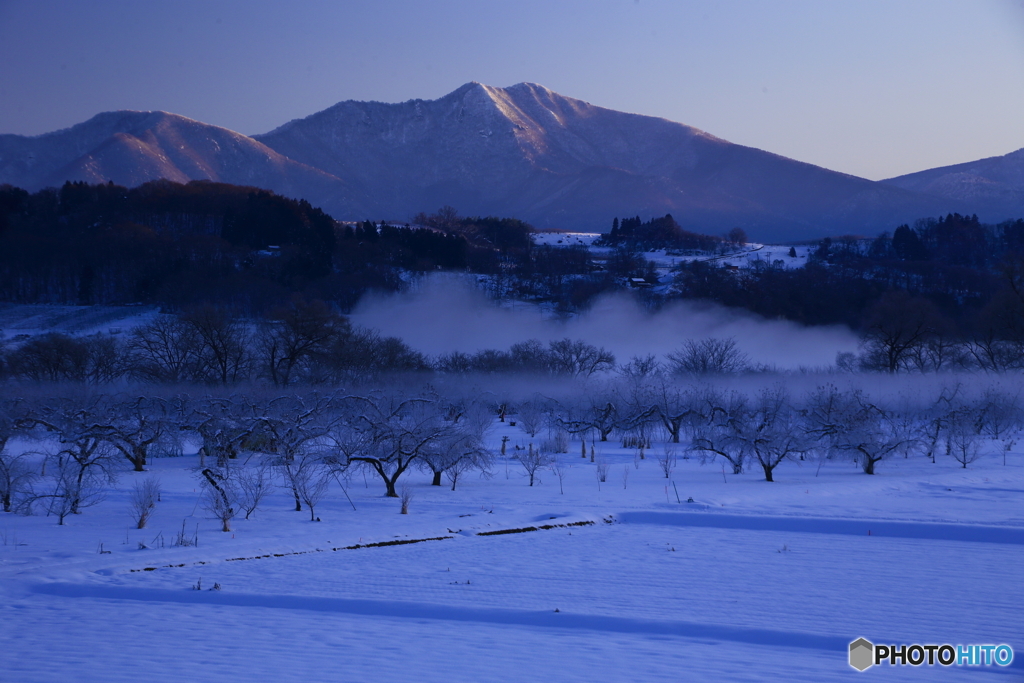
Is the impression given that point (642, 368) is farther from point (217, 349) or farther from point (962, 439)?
point (962, 439)

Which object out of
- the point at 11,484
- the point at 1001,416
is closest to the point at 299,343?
the point at 11,484

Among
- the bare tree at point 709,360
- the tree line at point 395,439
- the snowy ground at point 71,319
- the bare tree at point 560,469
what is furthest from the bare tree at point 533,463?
the snowy ground at point 71,319

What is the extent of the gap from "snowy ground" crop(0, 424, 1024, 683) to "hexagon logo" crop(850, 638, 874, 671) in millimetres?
135

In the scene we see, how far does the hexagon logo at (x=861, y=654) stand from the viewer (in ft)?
26.1

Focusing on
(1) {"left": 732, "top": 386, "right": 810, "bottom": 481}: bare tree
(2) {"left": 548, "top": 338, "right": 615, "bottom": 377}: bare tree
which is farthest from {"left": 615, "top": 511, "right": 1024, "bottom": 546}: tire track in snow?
(2) {"left": 548, "top": 338, "right": 615, "bottom": 377}: bare tree

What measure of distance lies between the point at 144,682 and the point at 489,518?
29.9 feet

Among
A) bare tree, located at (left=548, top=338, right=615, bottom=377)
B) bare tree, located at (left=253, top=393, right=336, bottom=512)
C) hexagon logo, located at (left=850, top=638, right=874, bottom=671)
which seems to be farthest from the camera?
bare tree, located at (left=548, top=338, right=615, bottom=377)

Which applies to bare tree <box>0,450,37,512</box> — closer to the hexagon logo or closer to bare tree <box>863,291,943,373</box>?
the hexagon logo

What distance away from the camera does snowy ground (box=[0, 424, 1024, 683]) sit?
26.3 feet

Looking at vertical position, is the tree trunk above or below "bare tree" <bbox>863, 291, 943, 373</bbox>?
below

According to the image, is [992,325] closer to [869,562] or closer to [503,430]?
[503,430]

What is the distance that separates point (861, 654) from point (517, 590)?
4.49 metres

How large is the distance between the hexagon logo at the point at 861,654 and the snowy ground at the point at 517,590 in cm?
13

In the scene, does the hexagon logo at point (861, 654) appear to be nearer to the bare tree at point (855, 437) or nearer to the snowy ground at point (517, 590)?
the snowy ground at point (517, 590)
